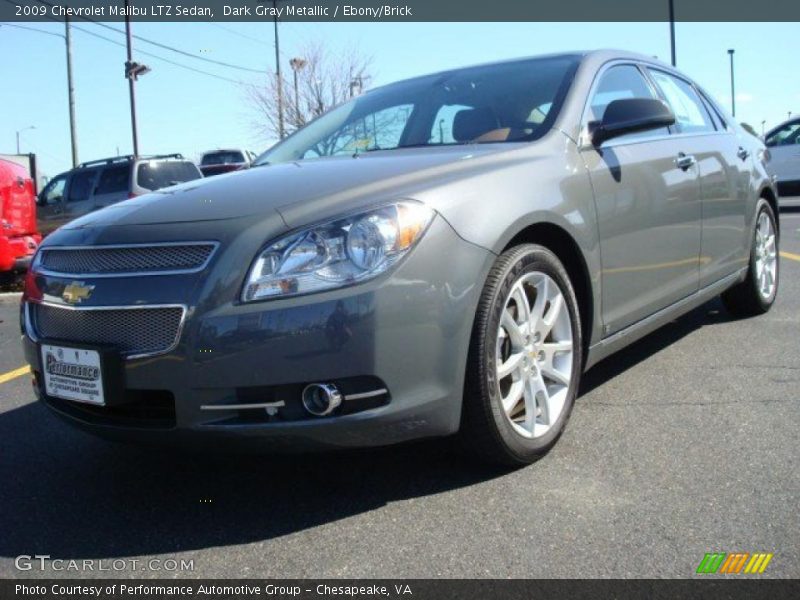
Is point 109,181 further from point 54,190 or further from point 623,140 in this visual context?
point 623,140

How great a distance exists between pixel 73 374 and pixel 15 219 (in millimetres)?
6101

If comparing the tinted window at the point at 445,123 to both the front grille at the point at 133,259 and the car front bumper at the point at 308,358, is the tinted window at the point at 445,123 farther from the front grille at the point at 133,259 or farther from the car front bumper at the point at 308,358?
the front grille at the point at 133,259

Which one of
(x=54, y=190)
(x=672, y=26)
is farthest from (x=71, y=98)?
(x=672, y=26)

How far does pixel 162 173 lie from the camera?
13133mm

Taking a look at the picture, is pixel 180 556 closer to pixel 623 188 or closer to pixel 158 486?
pixel 158 486

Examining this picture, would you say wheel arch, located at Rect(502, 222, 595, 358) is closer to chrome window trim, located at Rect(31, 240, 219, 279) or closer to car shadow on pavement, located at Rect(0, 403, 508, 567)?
car shadow on pavement, located at Rect(0, 403, 508, 567)

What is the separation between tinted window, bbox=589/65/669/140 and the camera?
361 cm

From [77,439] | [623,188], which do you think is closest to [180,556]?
[77,439]

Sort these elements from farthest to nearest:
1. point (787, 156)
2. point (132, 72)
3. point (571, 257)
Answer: point (132, 72) < point (787, 156) < point (571, 257)

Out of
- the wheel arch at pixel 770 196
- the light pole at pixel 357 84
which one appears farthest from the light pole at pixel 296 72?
the wheel arch at pixel 770 196

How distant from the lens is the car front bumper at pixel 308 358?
2.38 metres

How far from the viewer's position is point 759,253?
530 centimetres
